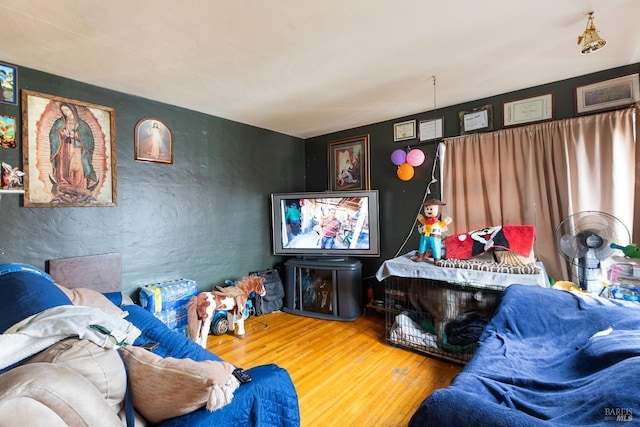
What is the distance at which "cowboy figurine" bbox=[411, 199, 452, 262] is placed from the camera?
2.54m

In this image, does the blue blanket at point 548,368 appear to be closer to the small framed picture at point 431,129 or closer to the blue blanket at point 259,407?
the blue blanket at point 259,407

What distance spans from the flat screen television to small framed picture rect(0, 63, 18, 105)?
2299mm

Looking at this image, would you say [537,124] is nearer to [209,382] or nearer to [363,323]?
[363,323]

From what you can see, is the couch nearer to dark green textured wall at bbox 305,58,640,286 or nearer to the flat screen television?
the flat screen television

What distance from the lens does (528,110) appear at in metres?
2.56

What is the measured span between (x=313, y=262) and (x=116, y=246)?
1.95 m

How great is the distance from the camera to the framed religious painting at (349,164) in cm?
363

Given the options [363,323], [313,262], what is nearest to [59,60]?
[313,262]

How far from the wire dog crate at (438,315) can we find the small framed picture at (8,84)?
129 inches

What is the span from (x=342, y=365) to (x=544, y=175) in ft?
7.60

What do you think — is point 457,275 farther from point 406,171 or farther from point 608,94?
point 608,94

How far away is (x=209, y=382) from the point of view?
88 cm

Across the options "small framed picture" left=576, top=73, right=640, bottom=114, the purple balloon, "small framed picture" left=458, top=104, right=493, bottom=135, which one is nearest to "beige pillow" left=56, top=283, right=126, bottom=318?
the purple balloon

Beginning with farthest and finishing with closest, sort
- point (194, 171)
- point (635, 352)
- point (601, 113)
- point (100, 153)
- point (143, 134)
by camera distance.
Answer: point (194, 171) → point (143, 134) → point (100, 153) → point (601, 113) → point (635, 352)
